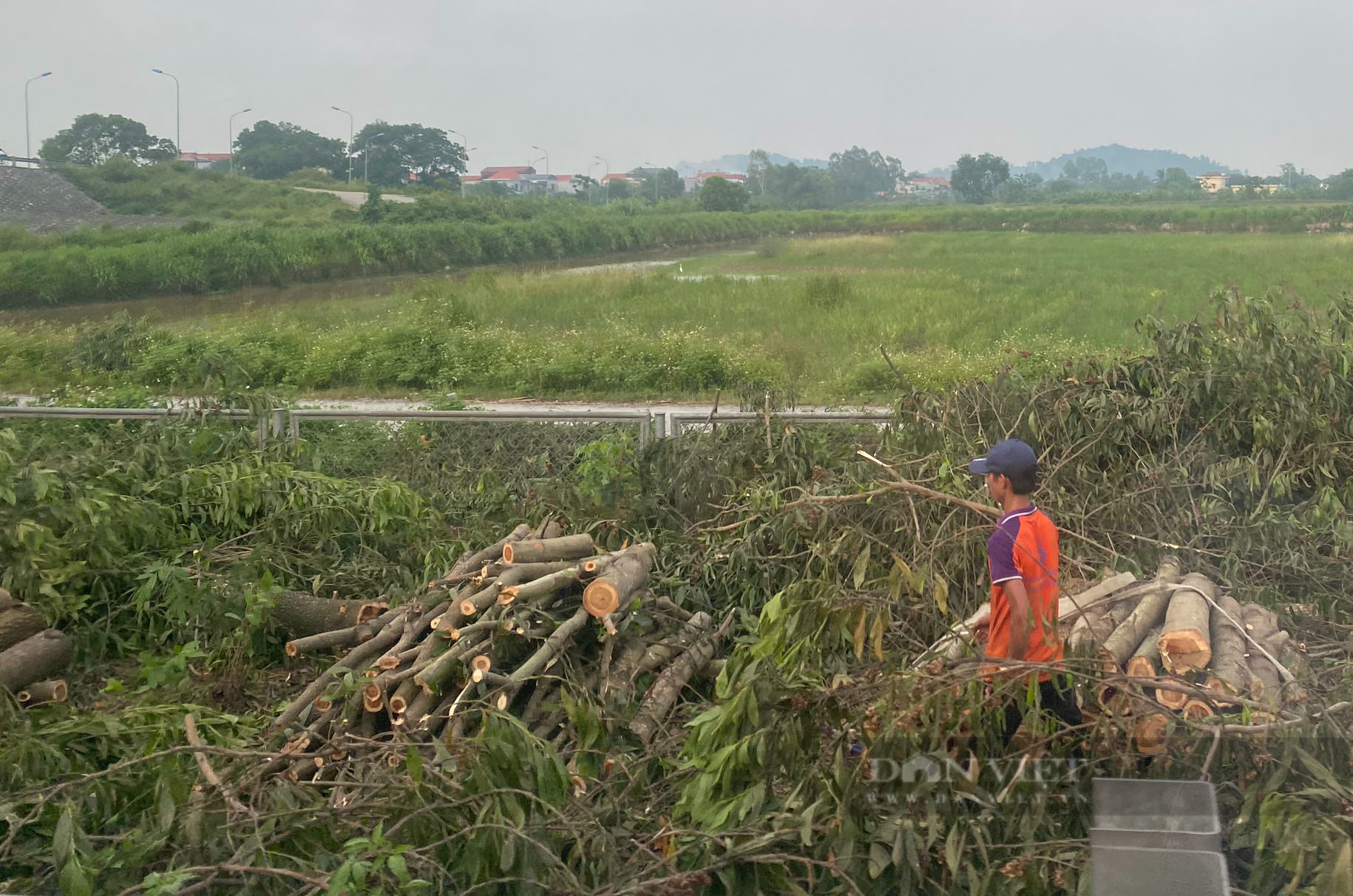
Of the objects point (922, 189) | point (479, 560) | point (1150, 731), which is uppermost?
point (922, 189)

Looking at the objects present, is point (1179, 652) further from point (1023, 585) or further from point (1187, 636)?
point (1023, 585)

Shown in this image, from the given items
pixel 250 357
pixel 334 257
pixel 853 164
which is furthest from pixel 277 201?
pixel 853 164

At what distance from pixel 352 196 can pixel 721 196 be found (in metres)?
25.8

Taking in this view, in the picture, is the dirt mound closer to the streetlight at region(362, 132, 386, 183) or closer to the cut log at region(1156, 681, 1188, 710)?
the streetlight at region(362, 132, 386, 183)

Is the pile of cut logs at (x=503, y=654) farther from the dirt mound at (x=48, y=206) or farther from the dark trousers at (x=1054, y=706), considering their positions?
the dirt mound at (x=48, y=206)

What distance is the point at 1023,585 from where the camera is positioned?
3.79 meters

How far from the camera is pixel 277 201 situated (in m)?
53.2

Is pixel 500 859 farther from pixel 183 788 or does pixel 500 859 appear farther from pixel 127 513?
pixel 127 513

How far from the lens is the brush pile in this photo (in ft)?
12.0

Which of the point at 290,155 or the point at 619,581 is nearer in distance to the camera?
the point at 619,581

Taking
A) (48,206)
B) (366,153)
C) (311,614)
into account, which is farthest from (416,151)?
(311,614)

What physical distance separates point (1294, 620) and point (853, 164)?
12935 cm

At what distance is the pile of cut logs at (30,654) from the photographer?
5602 millimetres

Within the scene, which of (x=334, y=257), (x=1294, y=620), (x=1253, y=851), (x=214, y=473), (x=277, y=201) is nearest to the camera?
(x=1253, y=851)
